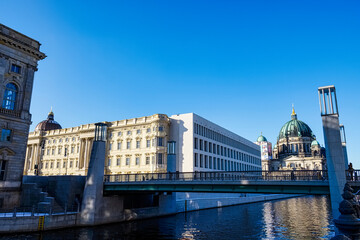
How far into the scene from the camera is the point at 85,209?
32.4 meters

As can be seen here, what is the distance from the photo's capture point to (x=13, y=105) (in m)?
35.2

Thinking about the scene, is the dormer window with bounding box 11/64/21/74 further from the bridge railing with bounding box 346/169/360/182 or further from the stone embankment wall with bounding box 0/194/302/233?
the bridge railing with bounding box 346/169/360/182

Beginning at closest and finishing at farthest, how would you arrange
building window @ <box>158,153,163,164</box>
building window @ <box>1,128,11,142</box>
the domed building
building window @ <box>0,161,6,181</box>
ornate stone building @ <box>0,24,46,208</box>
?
building window @ <box>0,161,6,181</box>
ornate stone building @ <box>0,24,46,208</box>
building window @ <box>1,128,11,142</box>
building window @ <box>158,153,163,164</box>
the domed building

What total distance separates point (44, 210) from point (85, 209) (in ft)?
14.5

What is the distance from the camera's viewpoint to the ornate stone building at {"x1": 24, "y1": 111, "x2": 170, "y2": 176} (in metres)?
61.5

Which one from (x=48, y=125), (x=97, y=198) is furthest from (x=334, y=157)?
(x=48, y=125)

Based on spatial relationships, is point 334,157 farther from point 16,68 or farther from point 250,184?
point 16,68

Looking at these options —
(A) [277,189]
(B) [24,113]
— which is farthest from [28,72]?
(A) [277,189]

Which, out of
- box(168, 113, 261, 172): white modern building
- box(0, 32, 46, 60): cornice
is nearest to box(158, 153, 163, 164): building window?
box(168, 113, 261, 172): white modern building

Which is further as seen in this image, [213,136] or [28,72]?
[213,136]

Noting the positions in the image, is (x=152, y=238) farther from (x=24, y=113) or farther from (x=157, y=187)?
(x=24, y=113)

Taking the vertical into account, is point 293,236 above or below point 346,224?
below

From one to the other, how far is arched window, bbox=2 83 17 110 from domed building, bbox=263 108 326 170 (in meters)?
139

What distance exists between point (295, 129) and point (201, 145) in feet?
403
